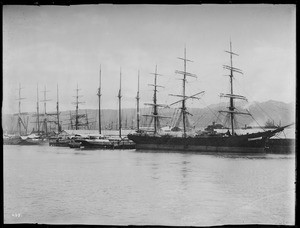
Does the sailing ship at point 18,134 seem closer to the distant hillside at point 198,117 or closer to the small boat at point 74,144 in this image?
the distant hillside at point 198,117

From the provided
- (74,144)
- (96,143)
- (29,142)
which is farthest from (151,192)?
(96,143)

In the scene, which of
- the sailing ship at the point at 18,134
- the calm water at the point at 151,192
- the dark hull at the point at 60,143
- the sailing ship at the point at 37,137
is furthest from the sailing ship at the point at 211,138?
the sailing ship at the point at 18,134

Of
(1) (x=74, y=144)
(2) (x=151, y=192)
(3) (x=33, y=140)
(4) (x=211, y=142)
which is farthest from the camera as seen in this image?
(1) (x=74, y=144)

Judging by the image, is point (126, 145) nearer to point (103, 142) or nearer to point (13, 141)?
point (103, 142)

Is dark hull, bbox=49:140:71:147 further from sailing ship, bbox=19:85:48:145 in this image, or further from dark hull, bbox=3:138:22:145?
dark hull, bbox=3:138:22:145

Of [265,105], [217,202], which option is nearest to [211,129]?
[265,105]

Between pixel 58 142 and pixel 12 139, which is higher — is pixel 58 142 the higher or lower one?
the lower one
